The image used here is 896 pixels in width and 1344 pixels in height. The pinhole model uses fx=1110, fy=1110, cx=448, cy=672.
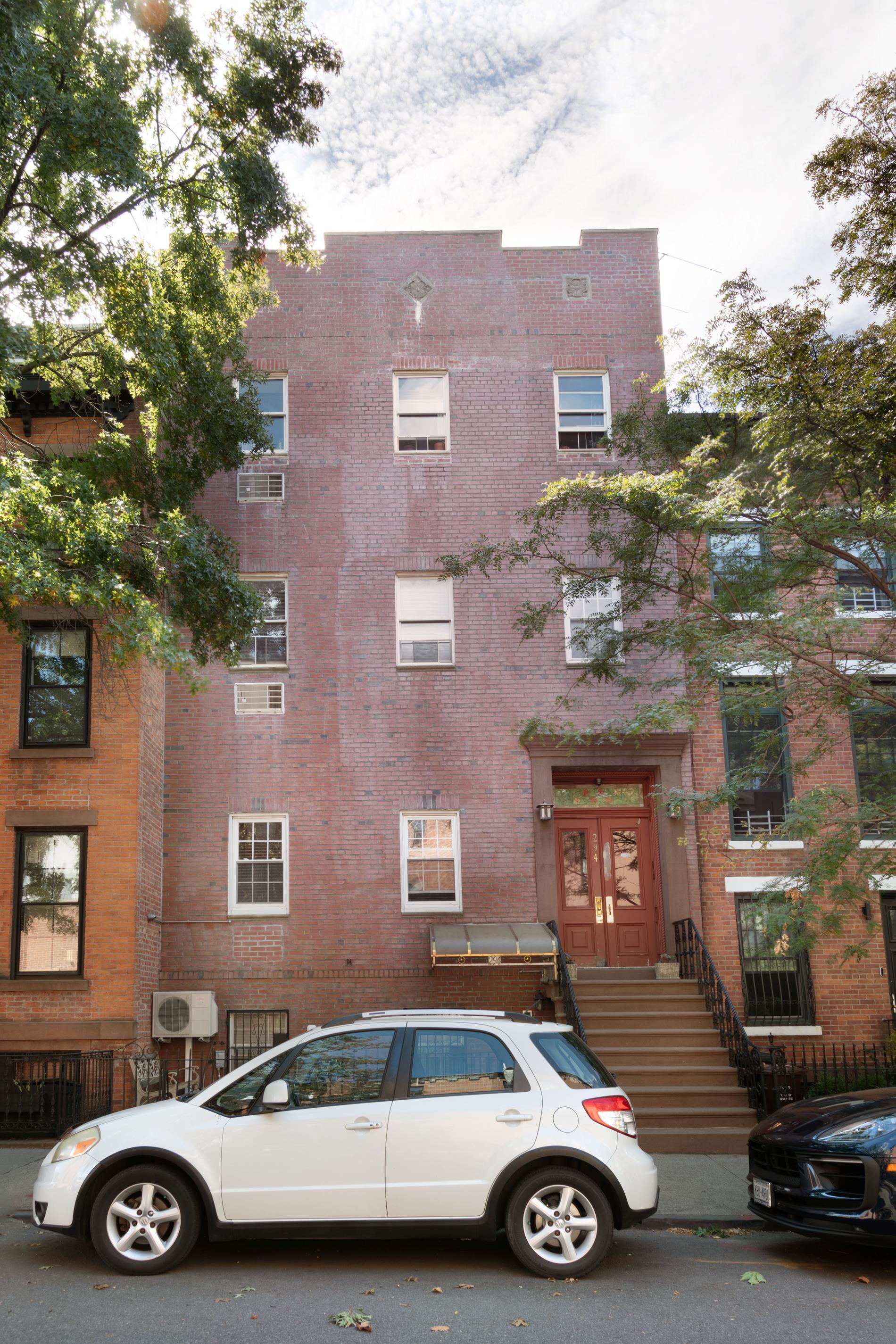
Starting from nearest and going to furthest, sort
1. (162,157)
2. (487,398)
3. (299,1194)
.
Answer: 1. (299,1194)
2. (162,157)
3. (487,398)

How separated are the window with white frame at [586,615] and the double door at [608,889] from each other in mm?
2539

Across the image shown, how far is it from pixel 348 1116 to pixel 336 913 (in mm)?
8456

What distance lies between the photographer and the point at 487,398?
17234 mm

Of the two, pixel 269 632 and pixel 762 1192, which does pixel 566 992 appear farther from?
pixel 269 632

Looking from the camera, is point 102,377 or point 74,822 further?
point 74,822

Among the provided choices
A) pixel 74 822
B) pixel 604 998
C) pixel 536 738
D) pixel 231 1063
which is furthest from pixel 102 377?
pixel 604 998

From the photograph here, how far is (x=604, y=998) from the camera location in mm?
14289

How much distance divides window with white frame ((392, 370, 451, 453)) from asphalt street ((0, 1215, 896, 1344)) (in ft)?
39.1

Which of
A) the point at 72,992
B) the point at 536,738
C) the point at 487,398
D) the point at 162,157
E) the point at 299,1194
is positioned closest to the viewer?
the point at 299,1194

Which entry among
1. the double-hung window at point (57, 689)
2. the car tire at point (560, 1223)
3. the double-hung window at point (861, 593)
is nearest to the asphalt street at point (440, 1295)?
the car tire at point (560, 1223)

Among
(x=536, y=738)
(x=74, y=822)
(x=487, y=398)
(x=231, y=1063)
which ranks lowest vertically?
(x=231, y=1063)

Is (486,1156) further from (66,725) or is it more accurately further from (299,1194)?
(66,725)

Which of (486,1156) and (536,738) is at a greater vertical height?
(536,738)

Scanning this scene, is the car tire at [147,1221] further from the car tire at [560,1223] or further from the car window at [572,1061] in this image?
the car window at [572,1061]
